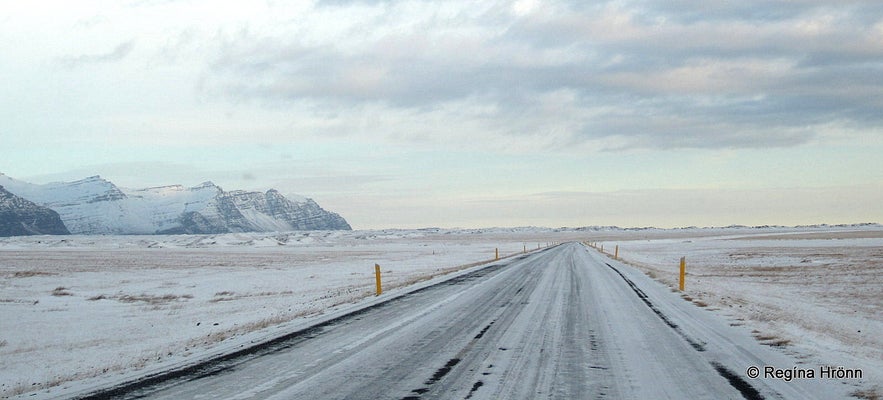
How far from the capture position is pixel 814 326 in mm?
12914

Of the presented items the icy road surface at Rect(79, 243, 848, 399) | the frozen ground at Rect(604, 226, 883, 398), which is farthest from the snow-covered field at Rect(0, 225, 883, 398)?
the icy road surface at Rect(79, 243, 848, 399)

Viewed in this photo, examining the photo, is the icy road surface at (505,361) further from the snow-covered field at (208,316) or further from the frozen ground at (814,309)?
the snow-covered field at (208,316)

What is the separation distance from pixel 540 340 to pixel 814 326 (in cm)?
702

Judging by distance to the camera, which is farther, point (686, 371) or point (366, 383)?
point (686, 371)

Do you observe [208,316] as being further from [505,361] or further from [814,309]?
[814,309]

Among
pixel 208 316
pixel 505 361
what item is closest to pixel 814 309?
pixel 505 361

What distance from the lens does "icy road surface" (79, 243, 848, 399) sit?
6926 mm

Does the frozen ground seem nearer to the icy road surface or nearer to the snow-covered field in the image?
the snow-covered field

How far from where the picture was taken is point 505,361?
27.8ft

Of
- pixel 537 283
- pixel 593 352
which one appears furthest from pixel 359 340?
pixel 537 283

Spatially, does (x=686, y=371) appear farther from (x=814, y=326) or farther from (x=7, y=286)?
(x=7, y=286)

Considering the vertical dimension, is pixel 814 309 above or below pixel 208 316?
above

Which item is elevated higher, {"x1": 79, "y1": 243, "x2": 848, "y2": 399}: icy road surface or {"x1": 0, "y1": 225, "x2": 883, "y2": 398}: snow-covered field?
{"x1": 79, "y1": 243, "x2": 848, "y2": 399}: icy road surface

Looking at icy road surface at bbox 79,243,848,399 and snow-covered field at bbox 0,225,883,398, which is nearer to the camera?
icy road surface at bbox 79,243,848,399
